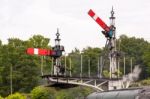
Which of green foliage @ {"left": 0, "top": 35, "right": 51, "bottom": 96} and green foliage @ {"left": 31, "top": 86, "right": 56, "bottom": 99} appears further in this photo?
green foliage @ {"left": 0, "top": 35, "right": 51, "bottom": 96}

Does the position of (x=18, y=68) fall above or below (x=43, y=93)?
above

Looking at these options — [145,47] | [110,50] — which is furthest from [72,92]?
[145,47]

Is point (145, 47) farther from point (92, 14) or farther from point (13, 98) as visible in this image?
point (92, 14)

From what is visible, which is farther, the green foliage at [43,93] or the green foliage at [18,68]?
the green foliage at [18,68]

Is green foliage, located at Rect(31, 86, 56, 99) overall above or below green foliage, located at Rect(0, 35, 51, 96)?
below

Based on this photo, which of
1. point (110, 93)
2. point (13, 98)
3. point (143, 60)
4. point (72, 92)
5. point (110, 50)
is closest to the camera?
point (110, 93)

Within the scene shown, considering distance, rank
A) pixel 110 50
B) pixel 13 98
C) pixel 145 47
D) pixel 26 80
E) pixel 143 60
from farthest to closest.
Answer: pixel 145 47 < pixel 143 60 < pixel 26 80 < pixel 13 98 < pixel 110 50

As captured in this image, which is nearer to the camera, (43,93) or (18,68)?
(43,93)

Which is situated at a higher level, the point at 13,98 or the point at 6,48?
the point at 6,48

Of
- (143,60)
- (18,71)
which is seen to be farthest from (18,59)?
(143,60)

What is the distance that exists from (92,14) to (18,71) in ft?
178

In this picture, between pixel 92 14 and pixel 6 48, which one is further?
pixel 6 48

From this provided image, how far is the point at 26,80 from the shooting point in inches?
4343

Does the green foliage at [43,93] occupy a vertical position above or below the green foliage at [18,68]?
below
